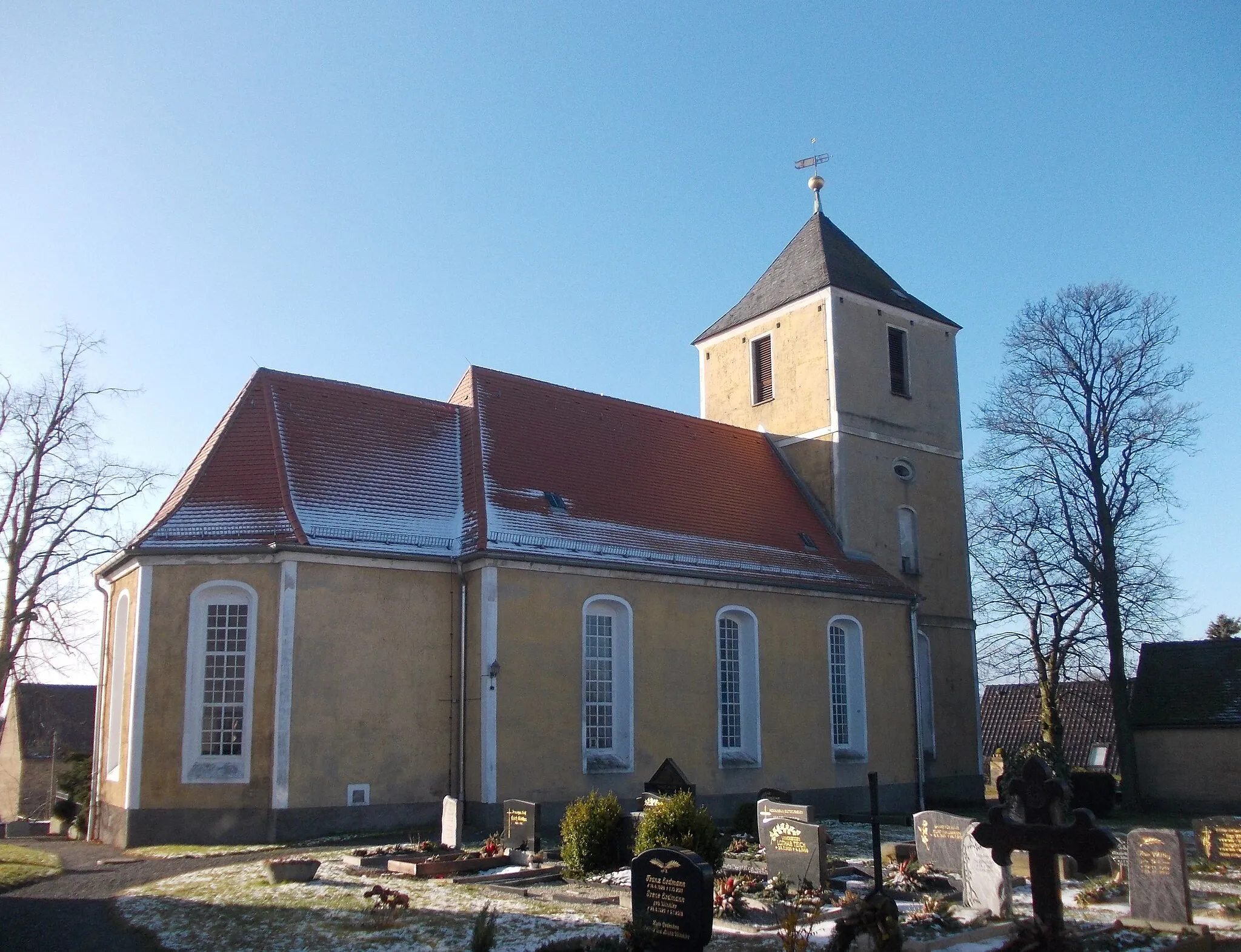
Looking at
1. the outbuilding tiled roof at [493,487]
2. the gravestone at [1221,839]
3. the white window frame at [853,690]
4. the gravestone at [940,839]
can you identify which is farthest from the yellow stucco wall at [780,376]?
the gravestone at [940,839]

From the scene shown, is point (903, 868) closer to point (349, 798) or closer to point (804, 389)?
point (349, 798)

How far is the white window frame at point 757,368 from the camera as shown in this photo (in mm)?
28688

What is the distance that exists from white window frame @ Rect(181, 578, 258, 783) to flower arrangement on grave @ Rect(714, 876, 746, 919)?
8.65 m

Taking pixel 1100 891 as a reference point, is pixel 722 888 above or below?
above

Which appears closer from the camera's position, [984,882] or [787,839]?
[984,882]

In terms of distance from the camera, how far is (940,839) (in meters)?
13.7

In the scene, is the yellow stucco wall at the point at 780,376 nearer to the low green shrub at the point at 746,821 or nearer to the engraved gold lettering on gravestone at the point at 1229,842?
the low green shrub at the point at 746,821

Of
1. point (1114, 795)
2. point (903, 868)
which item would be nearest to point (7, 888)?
point (903, 868)

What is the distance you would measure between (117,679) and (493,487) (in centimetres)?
729

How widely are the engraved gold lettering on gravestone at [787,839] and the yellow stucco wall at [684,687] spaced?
6.36 meters

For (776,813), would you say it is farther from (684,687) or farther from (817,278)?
(817,278)

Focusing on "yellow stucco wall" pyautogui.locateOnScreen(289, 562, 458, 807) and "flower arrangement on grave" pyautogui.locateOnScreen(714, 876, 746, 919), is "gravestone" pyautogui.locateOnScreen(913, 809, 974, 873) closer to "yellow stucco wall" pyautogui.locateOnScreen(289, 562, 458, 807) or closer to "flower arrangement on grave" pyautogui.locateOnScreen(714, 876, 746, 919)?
"flower arrangement on grave" pyautogui.locateOnScreen(714, 876, 746, 919)

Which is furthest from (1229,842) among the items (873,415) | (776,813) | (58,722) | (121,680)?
(58,722)

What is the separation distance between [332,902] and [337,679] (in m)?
6.38
